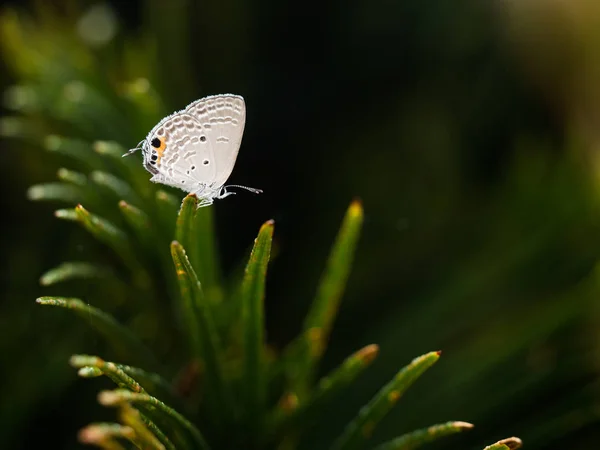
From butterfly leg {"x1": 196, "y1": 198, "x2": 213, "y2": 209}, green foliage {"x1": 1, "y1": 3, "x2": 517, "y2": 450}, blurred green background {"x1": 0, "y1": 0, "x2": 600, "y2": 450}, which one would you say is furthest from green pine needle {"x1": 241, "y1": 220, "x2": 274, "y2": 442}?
blurred green background {"x1": 0, "y1": 0, "x2": 600, "y2": 450}

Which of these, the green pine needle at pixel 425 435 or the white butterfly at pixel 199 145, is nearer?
the green pine needle at pixel 425 435

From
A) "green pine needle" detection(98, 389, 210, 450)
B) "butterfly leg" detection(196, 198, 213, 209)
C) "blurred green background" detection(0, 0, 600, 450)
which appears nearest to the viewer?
"green pine needle" detection(98, 389, 210, 450)

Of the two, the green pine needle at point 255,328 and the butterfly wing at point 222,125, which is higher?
the butterfly wing at point 222,125

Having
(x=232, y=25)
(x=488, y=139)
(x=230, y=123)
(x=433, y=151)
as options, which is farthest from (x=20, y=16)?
(x=488, y=139)

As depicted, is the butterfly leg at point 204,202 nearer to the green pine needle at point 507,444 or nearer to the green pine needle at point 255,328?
the green pine needle at point 255,328

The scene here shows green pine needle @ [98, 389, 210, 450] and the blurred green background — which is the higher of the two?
the blurred green background

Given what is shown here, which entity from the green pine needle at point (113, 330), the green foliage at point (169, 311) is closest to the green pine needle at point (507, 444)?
the green foliage at point (169, 311)

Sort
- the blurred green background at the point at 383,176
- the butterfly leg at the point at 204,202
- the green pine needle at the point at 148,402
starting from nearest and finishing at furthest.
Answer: the green pine needle at the point at 148,402
the butterfly leg at the point at 204,202
the blurred green background at the point at 383,176

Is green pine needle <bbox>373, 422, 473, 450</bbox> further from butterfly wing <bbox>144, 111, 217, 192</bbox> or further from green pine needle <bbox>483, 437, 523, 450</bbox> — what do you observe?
butterfly wing <bbox>144, 111, 217, 192</bbox>

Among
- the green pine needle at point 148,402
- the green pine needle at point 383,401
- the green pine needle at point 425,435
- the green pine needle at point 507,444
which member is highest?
the green pine needle at point 148,402
